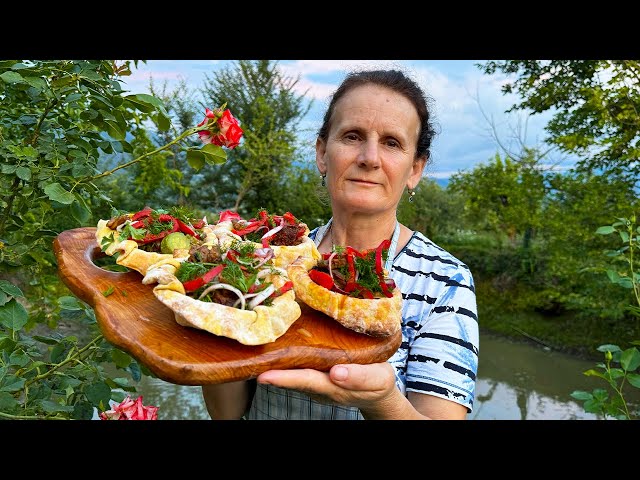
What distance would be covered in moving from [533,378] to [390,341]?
26.6 feet

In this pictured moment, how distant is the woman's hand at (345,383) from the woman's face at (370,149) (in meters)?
0.78

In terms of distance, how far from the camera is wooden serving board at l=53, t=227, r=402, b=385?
1.42m

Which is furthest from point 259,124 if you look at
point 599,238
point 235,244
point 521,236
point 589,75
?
point 235,244

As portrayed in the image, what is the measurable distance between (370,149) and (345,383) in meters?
0.95

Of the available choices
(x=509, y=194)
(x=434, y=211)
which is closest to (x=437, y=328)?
(x=509, y=194)

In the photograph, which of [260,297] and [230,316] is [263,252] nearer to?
[260,297]

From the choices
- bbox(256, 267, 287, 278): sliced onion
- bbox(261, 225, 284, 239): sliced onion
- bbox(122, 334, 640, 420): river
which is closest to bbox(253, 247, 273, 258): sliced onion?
bbox(256, 267, 287, 278): sliced onion

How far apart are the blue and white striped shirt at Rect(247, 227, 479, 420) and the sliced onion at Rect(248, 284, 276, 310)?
523mm

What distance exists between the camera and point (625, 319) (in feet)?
32.3

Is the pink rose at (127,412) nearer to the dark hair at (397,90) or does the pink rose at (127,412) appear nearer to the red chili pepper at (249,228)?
the red chili pepper at (249,228)

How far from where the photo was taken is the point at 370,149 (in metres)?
2.06

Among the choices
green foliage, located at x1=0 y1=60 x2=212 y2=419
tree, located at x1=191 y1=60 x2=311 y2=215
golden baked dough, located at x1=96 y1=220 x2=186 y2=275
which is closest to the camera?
green foliage, located at x1=0 y1=60 x2=212 y2=419

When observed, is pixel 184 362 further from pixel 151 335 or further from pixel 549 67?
pixel 549 67

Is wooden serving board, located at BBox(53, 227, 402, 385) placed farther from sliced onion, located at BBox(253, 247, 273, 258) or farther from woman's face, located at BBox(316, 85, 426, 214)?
woman's face, located at BBox(316, 85, 426, 214)
